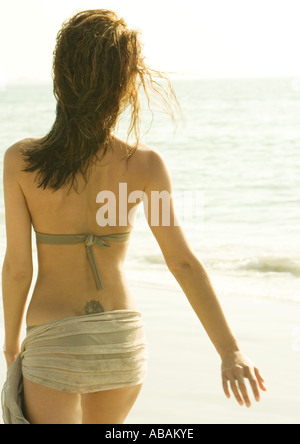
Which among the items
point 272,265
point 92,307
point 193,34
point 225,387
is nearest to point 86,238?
point 92,307

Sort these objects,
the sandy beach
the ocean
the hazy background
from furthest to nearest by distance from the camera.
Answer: the hazy background < the ocean < the sandy beach

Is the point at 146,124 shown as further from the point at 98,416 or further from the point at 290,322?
the point at 98,416

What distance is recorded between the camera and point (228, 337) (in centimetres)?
198

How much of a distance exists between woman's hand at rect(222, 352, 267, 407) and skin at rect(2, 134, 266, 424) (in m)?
0.02

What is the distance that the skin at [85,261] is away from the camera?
1995 millimetres

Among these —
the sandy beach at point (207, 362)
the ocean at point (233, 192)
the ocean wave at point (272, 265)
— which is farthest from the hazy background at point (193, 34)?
the sandy beach at point (207, 362)

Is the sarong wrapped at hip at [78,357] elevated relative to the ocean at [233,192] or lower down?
elevated

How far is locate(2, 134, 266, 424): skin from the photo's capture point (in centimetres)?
200

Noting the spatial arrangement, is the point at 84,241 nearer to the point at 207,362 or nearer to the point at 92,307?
the point at 92,307

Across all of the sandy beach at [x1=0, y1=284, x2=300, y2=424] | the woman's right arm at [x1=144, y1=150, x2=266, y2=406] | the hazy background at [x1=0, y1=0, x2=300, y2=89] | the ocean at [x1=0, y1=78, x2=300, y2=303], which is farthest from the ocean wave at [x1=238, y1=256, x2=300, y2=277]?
the hazy background at [x1=0, y1=0, x2=300, y2=89]

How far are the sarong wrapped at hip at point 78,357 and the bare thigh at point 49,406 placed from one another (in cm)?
2

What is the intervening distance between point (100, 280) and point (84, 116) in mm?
426

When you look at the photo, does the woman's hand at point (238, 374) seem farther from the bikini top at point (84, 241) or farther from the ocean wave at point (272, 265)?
the ocean wave at point (272, 265)

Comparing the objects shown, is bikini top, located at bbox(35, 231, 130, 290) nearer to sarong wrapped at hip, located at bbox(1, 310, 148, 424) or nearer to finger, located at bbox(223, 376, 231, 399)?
sarong wrapped at hip, located at bbox(1, 310, 148, 424)
